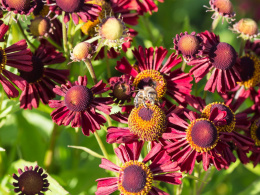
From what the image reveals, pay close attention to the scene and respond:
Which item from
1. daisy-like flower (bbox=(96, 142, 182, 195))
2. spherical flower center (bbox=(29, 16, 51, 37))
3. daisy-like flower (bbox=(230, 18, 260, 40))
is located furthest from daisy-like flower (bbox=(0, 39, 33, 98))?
daisy-like flower (bbox=(230, 18, 260, 40))

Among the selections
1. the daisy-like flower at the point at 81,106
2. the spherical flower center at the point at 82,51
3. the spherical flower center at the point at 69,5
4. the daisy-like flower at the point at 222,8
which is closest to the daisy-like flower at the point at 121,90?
the daisy-like flower at the point at 81,106

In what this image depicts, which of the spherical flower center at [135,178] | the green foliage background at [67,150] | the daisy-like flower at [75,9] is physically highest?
the daisy-like flower at [75,9]

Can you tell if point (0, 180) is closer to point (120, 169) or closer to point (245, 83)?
point (120, 169)

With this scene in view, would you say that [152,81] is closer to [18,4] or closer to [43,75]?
[43,75]

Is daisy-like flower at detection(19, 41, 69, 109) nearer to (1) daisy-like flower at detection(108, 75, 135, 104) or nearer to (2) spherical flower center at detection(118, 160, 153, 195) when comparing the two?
(1) daisy-like flower at detection(108, 75, 135, 104)

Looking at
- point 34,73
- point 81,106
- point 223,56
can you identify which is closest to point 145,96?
point 81,106

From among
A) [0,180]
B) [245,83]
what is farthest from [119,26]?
[0,180]

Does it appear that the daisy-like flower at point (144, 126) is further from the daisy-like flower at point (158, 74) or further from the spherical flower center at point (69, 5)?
the spherical flower center at point (69, 5)

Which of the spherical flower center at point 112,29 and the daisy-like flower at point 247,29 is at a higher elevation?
the spherical flower center at point 112,29
